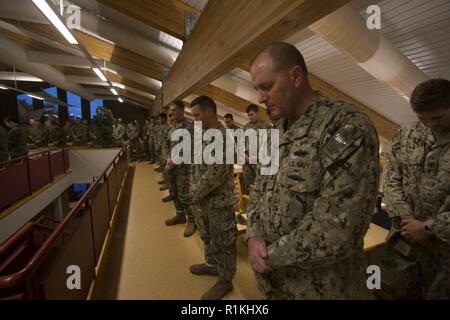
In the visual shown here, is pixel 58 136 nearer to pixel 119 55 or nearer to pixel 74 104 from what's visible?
pixel 119 55

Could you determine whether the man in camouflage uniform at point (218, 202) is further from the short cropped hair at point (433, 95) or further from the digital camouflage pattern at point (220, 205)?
the short cropped hair at point (433, 95)

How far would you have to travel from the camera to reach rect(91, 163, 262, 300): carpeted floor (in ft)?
7.34

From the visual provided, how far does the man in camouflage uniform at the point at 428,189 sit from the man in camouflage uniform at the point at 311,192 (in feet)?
1.89

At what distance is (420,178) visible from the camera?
1521mm

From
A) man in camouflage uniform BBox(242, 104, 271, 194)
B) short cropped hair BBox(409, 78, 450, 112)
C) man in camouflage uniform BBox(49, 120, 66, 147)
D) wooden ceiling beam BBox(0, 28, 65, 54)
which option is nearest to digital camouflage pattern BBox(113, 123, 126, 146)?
man in camouflage uniform BBox(49, 120, 66, 147)

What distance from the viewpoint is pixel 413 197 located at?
5.09 feet

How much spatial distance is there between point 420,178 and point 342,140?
3.38 ft

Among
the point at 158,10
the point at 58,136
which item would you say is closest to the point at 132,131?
the point at 58,136

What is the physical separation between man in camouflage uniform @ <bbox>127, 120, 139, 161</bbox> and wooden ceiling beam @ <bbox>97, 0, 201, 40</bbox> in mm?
7859

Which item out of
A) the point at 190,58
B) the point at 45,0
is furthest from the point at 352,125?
the point at 45,0

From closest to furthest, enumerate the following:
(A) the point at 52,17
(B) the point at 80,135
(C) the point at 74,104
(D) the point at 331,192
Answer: (D) the point at 331,192, (A) the point at 52,17, (B) the point at 80,135, (C) the point at 74,104

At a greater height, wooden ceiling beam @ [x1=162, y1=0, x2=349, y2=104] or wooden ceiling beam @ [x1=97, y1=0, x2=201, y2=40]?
wooden ceiling beam @ [x1=97, y1=0, x2=201, y2=40]

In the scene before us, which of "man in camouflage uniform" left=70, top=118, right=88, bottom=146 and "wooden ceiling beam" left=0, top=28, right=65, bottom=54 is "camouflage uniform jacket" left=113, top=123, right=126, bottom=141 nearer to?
"man in camouflage uniform" left=70, top=118, right=88, bottom=146
